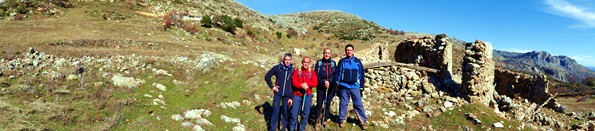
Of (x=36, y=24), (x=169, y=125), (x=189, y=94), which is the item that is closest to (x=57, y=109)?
(x=169, y=125)

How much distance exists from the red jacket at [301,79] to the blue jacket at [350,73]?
123cm

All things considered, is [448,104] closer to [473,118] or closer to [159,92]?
[473,118]

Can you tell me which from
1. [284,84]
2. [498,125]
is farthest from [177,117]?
[498,125]

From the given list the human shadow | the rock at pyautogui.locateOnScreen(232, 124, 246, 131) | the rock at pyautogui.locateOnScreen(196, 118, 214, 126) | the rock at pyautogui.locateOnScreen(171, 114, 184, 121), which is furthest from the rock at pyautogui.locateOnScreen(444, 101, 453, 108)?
the rock at pyautogui.locateOnScreen(171, 114, 184, 121)

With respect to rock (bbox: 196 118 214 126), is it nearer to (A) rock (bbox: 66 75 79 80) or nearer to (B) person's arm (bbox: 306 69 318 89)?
(B) person's arm (bbox: 306 69 318 89)

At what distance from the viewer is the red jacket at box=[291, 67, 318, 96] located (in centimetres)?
913

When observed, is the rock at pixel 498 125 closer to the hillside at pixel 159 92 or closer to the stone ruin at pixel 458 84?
the hillside at pixel 159 92

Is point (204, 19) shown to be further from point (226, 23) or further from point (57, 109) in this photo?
point (57, 109)

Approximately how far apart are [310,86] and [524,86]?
15.3 m

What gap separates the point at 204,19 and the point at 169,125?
92.4ft

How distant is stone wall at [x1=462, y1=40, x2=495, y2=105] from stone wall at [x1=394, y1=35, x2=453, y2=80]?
258 centimetres

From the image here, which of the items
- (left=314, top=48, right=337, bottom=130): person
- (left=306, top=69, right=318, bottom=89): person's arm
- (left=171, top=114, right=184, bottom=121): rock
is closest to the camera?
(left=306, top=69, right=318, bottom=89): person's arm

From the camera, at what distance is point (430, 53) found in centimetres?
1936

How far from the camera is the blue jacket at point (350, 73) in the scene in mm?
10125
